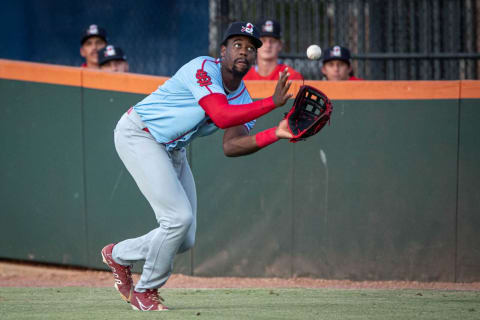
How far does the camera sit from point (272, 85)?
711 cm

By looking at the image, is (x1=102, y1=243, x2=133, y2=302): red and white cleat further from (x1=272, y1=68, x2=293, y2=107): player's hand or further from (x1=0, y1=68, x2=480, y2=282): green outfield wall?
(x1=0, y1=68, x2=480, y2=282): green outfield wall

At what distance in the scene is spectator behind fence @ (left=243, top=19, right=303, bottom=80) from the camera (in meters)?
7.57

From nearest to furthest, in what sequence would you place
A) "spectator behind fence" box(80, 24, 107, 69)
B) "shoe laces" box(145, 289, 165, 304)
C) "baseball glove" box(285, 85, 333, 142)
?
"baseball glove" box(285, 85, 333, 142) → "shoe laces" box(145, 289, 165, 304) → "spectator behind fence" box(80, 24, 107, 69)

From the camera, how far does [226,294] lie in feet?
20.1

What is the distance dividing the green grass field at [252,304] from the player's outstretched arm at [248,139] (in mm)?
1010

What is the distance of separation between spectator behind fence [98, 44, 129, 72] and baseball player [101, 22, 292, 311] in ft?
9.78

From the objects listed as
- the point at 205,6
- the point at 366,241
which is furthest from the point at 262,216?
the point at 205,6

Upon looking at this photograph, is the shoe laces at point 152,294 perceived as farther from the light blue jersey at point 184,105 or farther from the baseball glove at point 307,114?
the baseball glove at point 307,114

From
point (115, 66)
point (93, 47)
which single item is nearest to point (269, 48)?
point (115, 66)

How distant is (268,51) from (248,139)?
299 centimetres

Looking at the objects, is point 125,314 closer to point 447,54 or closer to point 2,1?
point 447,54

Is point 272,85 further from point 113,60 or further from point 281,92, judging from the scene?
point 281,92

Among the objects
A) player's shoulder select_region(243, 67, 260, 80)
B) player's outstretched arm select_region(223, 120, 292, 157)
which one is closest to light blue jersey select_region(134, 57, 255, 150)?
player's outstretched arm select_region(223, 120, 292, 157)

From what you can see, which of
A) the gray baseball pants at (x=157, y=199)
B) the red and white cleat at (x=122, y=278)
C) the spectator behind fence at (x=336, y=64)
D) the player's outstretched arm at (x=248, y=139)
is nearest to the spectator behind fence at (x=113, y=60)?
the spectator behind fence at (x=336, y=64)
